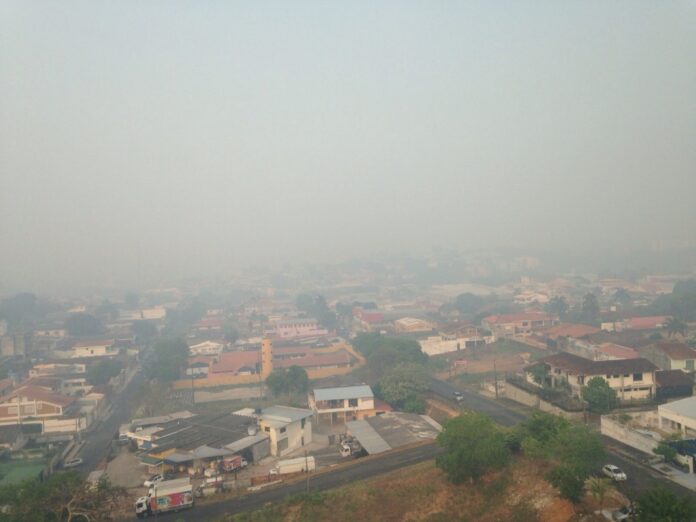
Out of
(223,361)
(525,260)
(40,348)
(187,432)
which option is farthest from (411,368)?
(525,260)

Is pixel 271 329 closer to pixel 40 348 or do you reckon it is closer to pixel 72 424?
pixel 40 348

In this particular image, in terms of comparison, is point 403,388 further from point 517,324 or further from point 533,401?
point 517,324

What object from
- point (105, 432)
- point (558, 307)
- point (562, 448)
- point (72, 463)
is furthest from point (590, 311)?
point (72, 463)

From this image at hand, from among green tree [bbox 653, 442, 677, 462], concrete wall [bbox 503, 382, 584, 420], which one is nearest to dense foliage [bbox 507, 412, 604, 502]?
green tree [bbox 653, 442, 677, 462]

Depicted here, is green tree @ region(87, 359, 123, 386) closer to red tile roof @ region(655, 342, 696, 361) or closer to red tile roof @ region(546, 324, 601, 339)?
red tile roof @ region(546, 324, 601, 339)

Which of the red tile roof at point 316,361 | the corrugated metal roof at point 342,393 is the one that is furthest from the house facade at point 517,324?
the corrugated metal roof at point 342,393

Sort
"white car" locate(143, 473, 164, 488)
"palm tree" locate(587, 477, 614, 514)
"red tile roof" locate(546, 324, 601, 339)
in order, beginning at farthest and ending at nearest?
"red tile roof" locate(546, 324, 601, 339), "white car" locate(143, 473, 164, 488), "palm tree" locate(587, 477, 614, 514)

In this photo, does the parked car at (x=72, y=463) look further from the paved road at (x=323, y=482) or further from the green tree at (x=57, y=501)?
the paved road at (x=323, y=482)
